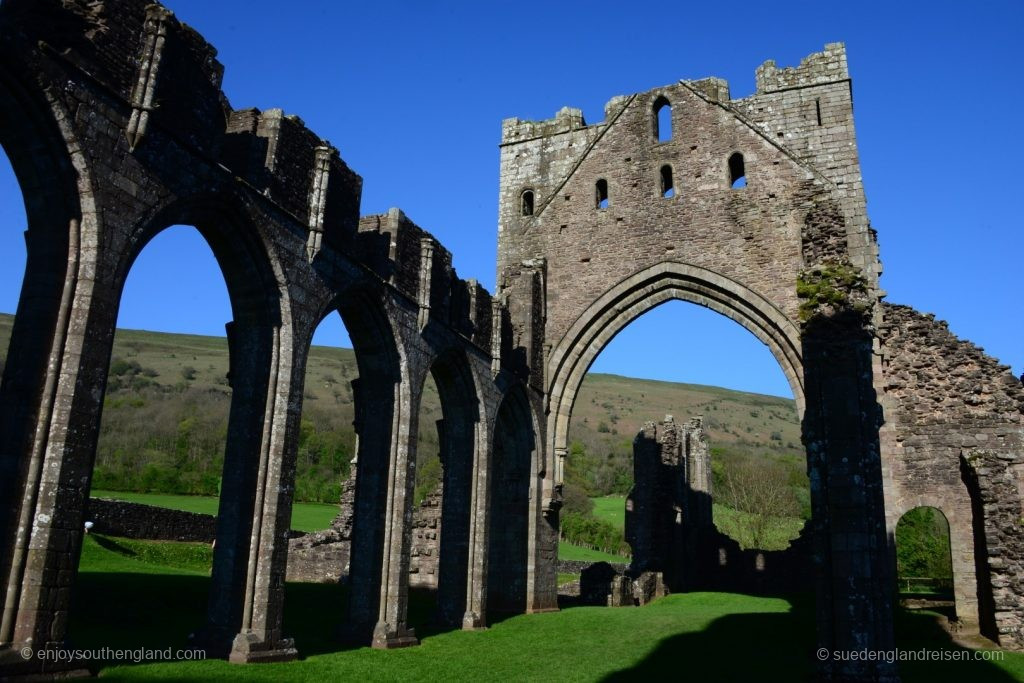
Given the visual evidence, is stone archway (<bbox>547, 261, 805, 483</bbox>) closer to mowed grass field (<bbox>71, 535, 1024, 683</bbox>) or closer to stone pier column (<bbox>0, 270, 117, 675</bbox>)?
mowed grass field (<bbox>71, 535, 1024, 683</bbox>)

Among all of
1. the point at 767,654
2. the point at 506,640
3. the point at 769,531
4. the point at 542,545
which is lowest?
the point at 506,640

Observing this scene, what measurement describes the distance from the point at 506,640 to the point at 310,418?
47.4 metres

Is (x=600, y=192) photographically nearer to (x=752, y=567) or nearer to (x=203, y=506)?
(x=752, y=567)

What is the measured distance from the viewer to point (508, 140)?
62.8ft

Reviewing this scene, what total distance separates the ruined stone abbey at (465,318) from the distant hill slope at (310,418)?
24.3 metres

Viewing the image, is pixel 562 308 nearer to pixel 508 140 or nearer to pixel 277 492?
pixel 508 140

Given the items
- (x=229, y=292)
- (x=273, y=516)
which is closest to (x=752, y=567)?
(x=273, y=516)

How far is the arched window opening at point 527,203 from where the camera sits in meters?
18.3

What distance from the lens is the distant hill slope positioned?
135 ft

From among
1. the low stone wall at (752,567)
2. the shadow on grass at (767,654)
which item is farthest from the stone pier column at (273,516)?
the low stone wall at (752,567)

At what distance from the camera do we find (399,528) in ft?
35.2

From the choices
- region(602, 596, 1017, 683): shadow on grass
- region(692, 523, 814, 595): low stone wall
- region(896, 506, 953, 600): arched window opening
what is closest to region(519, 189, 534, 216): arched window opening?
region(602, 596, 1017, 683): shadow on grass

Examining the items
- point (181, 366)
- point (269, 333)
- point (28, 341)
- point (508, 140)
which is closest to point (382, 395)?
point (269, 333)

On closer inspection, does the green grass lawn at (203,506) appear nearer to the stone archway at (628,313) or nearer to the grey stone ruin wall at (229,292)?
the stone archway at (628,313)
